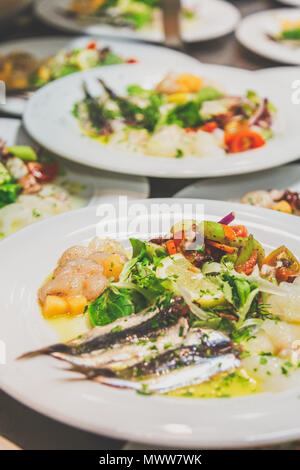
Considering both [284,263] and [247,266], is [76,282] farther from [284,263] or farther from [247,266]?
[284,263]

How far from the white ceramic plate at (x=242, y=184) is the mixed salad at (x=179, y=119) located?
0.58ft

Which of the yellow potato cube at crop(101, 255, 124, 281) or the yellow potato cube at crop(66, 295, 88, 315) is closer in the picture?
the yellow potato cube at crop(66, 295, 88, 315)

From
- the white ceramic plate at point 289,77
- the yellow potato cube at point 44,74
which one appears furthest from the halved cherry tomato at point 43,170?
the white ceramic plate at point 289,77

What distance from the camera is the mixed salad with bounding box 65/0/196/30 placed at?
4984 mm

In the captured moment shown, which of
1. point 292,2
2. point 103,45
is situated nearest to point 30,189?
point 103,45

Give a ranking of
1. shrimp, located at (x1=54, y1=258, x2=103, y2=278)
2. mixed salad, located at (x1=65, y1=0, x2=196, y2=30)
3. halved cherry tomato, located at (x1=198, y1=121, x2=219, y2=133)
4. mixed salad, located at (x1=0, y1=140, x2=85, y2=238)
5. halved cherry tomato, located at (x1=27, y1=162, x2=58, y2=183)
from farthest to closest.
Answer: mixed salad, located at (x1=65, y1=0, x2=196, y2=30) < halved cherry tomato, located at (x1=198, y1=121, x2=219, y2=133) < halved cherry tomato, located at (x1=27, y1=162, x2=58, y2=183) < mixed salad, located at (x1=0, y1=140, x2=85, y2=238) < shrimp, located at (x1=54, y1=258, x2=103, y2=278)

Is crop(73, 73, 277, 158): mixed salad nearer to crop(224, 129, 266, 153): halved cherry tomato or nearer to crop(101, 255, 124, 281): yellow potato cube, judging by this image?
crop(224, 129, 266, 153): halved cherry tomato

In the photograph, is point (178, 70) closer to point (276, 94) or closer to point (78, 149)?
point (276, 94)

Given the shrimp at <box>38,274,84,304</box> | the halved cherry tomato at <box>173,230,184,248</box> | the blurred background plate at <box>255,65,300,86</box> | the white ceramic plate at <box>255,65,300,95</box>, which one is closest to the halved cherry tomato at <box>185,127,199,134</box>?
the white ceramic plate at <box>255,65,300,95</box>

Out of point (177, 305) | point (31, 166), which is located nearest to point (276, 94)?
point (31, 166)

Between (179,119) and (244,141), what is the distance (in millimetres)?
527

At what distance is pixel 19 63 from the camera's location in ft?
13.4

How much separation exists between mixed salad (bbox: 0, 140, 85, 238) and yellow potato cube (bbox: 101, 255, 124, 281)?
622 millimetres

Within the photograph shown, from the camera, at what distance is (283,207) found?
8.37 ft
